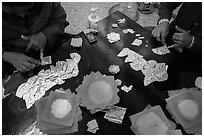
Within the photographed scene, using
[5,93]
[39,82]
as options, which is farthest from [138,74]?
[5,93]

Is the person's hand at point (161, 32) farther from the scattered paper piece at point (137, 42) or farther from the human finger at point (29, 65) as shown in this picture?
the human finger at point (29, 65)

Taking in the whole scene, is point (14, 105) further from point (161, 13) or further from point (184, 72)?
point (161, 13)

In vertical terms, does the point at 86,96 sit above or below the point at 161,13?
below

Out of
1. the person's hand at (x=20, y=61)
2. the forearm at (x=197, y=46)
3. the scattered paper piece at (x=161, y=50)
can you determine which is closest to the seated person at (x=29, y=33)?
the person's hand at (x=20, y=61)

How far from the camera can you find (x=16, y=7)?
35.4 inches

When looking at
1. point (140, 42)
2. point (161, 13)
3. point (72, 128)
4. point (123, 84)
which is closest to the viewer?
point (72, 128)

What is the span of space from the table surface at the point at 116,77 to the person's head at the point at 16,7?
23cm

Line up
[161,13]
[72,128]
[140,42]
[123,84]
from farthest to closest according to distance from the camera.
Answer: [161,13] < [140,42] < [123,84] < [72,128]

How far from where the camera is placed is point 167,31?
1157 millimetres

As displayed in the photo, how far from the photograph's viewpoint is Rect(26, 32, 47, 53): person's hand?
1.09 m

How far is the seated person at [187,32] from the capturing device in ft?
3.48

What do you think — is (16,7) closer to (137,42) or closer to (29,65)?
(29,65)

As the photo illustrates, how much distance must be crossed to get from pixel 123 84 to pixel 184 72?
0.23 meters

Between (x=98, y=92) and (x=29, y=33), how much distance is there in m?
0.38
